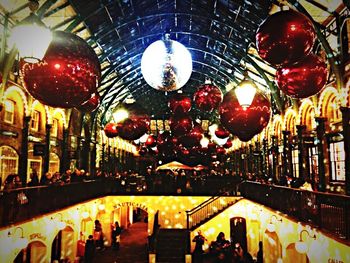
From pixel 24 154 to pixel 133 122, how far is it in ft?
31.1

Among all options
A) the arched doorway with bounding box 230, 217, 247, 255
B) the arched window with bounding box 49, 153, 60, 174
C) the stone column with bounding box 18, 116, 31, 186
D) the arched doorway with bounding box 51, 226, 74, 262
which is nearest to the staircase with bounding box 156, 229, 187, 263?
the arched doorway with bounding box 230, 217, 247, 255

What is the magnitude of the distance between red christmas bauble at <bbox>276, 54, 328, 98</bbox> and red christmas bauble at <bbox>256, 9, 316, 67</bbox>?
0.65 metres

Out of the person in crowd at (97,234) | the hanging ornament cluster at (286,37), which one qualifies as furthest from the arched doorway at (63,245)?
the hanging ornament cluster at (286,37)

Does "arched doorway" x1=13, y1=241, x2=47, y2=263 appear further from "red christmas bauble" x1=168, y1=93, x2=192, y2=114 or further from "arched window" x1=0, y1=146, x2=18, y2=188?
"red christmas bauble" x1=168, y1=93, x2=192, y2=114

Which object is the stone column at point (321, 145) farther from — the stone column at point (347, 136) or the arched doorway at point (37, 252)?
the arched doorway at point (37, 252)

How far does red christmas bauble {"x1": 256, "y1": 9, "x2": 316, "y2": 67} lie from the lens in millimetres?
3566

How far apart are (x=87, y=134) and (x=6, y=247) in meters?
13.9

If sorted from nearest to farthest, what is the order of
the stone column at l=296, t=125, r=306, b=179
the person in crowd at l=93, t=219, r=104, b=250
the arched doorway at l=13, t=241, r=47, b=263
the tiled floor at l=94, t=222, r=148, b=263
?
the arched doorway at l=13, t=241, r=47, b=263 → the stone column at l=296, t=125, r=306, b=179 → the tiled floor at l=94, t=222, r=148, b=263 → the person in crowd at l=93, t=219, r=104, b=250

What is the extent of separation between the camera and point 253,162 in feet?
78.9

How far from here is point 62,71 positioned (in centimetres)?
287

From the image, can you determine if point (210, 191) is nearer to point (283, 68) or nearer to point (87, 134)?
point (87, 134)

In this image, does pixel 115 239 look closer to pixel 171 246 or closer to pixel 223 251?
pixel 171 246

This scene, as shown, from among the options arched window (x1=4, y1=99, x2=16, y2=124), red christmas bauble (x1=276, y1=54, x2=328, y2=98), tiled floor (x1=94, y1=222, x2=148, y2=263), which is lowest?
tiled floor (x1=94, y1=222, x2=148, y2=263)

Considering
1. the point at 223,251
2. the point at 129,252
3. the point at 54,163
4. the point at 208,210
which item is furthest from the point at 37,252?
the point at 208,210
